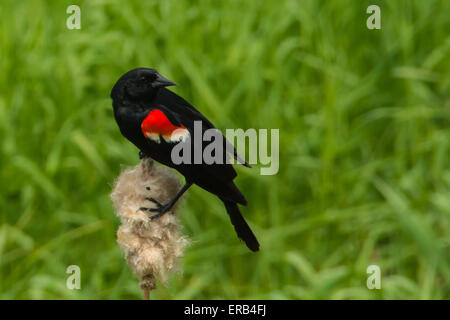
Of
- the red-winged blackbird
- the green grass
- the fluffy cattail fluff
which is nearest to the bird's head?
the red-winged blackbird

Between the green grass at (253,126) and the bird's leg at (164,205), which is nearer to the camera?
the bird's leg at (164,205)

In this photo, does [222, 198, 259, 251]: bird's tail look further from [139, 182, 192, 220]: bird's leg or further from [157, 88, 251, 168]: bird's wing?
[157, 88, 251, 168]: bird's wing

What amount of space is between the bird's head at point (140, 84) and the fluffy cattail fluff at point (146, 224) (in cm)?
19

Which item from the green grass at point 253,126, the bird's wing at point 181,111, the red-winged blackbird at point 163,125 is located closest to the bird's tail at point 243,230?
the red-winged blackbird at point 163,125

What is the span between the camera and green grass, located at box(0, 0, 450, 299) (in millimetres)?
3334

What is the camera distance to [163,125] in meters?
1.51

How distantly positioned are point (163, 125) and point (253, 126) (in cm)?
192

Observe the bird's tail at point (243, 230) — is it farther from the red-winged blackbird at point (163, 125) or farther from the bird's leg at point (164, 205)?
the bird's leg at point (164, 205)

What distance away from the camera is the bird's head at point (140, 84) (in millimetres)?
1465

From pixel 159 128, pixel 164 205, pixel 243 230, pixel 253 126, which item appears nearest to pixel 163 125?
pixel 159 128

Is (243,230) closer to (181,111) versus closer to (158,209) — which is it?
(158,209)

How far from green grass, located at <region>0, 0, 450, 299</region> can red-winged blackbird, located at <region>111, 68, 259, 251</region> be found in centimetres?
172
